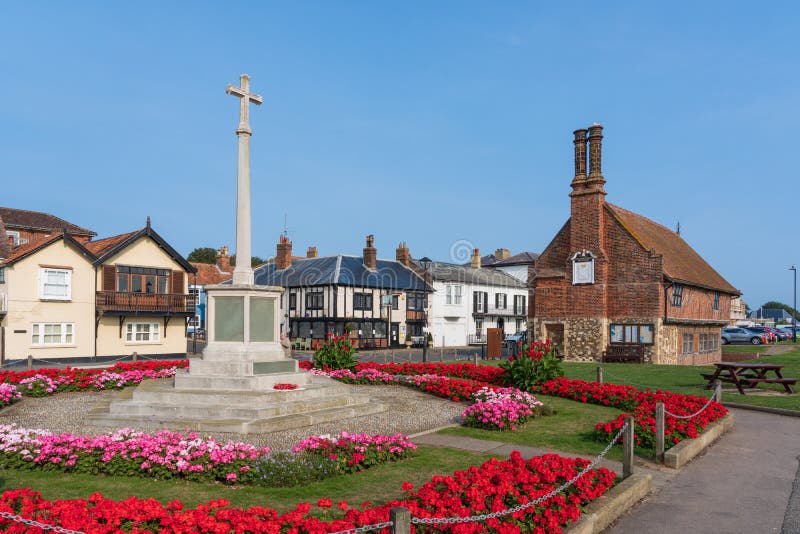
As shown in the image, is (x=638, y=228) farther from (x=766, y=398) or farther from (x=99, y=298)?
(x=99, y=298)

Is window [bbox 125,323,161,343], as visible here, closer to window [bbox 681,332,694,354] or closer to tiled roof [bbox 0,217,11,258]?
tiled roof [bbox 0,217,11,258]

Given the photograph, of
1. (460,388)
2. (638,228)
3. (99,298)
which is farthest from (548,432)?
(99,298)

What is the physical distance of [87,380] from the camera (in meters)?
17.8

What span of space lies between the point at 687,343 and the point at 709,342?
520 cm

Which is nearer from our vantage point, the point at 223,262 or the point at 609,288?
the point at 609,288

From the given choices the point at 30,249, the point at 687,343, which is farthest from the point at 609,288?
the point at 30,249

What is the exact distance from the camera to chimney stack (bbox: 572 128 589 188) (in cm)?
3597

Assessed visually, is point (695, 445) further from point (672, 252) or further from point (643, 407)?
point (672, 252)

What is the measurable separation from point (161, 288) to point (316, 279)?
14.0 meters

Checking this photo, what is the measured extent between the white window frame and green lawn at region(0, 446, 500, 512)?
3002 cm

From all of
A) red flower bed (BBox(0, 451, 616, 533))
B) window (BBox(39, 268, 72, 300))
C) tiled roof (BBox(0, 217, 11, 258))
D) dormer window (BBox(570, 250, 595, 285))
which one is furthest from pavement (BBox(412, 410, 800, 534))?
tiled roof (BBox(0, 217, 11, 258))

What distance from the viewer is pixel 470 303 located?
190 feet

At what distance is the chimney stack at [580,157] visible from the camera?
35969 mm

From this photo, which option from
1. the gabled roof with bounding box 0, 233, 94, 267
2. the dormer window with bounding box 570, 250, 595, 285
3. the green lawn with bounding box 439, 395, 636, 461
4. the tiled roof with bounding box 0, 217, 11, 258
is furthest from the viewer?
the tiled roof with bounding box 0, 217, 11, 258
